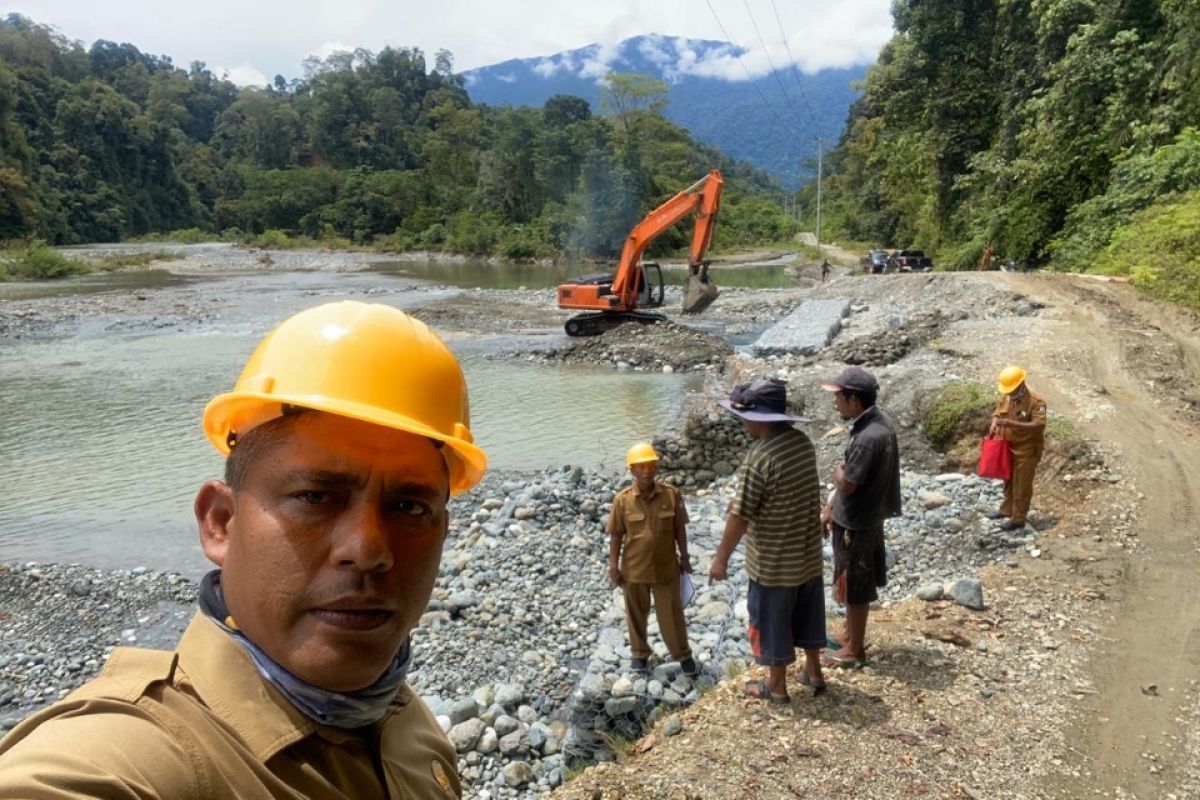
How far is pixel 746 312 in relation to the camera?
24.4 m

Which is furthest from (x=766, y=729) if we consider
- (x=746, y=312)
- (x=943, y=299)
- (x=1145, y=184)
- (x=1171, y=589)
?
(x=746, y=312)

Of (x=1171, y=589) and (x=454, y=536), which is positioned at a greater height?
(x=1171, y=589)

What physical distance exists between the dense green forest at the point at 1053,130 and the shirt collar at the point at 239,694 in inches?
600

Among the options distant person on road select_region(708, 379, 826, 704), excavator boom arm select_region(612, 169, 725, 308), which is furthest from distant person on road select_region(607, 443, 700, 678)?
excavator boom arm select_region(612, 169, 725, 308)

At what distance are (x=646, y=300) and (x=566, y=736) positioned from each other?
50.7 feet

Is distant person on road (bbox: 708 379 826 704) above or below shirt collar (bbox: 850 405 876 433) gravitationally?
below

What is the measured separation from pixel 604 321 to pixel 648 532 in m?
14.8

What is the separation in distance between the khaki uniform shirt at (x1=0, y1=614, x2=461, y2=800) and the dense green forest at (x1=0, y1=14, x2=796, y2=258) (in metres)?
55.4

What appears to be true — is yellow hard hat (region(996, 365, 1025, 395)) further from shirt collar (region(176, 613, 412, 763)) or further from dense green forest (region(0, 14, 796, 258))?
dense green forest (region(0, 14, 796, 258))

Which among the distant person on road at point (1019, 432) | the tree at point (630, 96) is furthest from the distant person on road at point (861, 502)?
the tree at point (630, 96)

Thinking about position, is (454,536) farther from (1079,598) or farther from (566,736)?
Result: (1079,598)

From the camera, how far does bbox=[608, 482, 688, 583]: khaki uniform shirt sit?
4.62 metres

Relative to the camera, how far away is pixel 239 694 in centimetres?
98

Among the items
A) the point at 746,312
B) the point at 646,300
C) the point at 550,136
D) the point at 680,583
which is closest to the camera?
the point at 680,583
